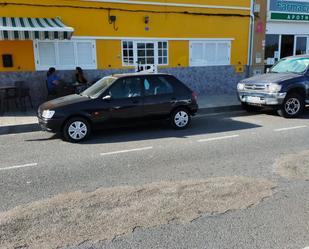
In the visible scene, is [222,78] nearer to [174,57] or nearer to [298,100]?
[174,57]

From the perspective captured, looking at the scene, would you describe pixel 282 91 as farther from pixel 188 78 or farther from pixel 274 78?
pixel 188 78

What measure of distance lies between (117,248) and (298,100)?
853 centimetres

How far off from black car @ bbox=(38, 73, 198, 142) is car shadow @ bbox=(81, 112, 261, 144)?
0.98ft

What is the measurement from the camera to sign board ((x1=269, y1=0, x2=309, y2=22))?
51.7 ft

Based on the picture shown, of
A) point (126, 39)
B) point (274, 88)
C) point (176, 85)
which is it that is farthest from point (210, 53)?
point (176, 85)

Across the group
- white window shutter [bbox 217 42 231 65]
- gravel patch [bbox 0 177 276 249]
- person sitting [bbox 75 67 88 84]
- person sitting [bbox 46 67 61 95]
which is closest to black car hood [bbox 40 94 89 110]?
person sitting [bbox 46 67 61 95]

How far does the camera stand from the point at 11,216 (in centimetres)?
402

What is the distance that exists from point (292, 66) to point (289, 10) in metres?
6.44

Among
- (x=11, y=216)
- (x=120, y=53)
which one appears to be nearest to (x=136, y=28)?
(x=120, y=53)

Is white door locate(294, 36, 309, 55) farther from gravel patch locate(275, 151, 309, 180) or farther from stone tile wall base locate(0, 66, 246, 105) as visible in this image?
gravel patch locate(275, 151, 309, 180)

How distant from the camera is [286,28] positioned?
1642 cm

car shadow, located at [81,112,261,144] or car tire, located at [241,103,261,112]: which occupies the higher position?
car tire, located at [241,103,261,112]

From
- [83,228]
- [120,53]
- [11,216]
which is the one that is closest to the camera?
[83,228]

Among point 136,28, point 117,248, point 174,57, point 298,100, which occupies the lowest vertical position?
point 117,248
